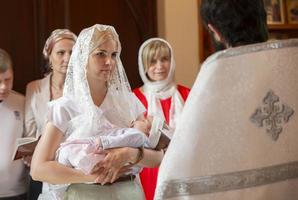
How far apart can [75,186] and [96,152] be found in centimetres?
16

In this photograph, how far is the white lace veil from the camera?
63.6 inches

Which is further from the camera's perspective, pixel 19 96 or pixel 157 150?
pixel 19 96

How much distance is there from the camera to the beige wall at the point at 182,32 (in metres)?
3.24

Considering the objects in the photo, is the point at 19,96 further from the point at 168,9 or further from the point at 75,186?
the point at 168,9

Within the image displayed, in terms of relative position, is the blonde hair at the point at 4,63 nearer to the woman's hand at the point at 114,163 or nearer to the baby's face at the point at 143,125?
the baby's face at the point at 143,125

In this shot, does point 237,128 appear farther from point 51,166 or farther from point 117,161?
point 51,166

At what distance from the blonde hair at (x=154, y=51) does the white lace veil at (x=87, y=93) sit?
105 centimetres

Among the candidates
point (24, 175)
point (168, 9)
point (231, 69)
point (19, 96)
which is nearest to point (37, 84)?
point (19, 96)

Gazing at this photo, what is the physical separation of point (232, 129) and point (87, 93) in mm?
594

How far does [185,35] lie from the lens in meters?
3.27

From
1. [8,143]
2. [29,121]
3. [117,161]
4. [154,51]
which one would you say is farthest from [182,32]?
[117,161]

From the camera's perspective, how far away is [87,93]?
165 centimetres

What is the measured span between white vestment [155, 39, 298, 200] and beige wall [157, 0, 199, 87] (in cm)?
204

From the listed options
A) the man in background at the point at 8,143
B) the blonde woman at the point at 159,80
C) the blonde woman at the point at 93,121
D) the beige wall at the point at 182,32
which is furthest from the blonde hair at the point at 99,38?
the beige wall at the point at 182,32
